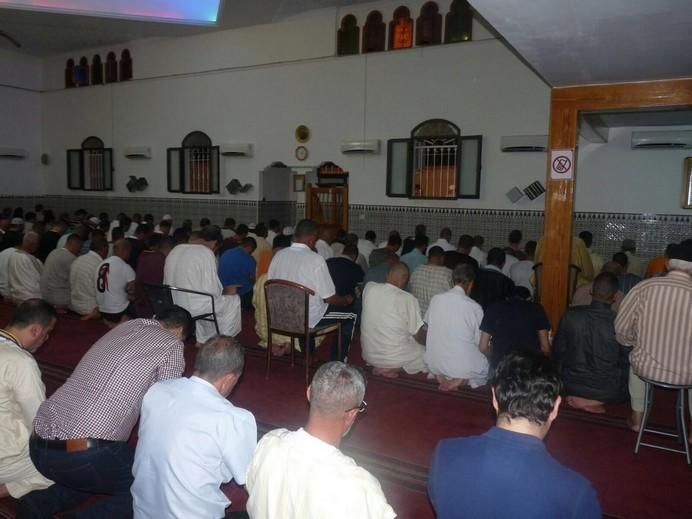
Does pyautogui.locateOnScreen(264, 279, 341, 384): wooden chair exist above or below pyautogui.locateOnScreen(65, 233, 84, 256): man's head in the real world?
below

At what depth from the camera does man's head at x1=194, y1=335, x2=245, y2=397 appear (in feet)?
7.23

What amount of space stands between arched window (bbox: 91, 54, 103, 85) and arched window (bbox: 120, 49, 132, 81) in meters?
0.74

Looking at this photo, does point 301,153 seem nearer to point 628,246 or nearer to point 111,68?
point 111,68

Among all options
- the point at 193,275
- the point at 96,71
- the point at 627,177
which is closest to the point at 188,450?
the point at 193,275

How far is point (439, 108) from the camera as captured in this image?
9406 millimetres

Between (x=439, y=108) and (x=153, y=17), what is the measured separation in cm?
465

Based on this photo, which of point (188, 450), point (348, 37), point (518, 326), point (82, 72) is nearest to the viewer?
point (188, 450)

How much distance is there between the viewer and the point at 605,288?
12.7ft

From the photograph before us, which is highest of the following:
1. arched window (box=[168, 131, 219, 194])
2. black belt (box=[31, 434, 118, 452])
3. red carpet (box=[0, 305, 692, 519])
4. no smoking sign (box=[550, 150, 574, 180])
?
arched window (box=[168, 131, 219, 194])

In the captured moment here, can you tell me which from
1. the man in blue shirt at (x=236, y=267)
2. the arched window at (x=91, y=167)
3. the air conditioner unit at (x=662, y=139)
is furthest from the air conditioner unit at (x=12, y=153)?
the air conditioner unit at (x=662, y=139)

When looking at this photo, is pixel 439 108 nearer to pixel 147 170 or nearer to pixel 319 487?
pixel 147 170

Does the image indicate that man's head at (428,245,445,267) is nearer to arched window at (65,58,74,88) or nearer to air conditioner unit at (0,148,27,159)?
arched window at (65,58,74,88)

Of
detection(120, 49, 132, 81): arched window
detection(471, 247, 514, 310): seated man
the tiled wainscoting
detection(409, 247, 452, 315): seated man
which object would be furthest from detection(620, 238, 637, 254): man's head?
detection(120, 49, 132, 81): arched window

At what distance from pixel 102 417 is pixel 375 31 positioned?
8830 millimetres
